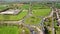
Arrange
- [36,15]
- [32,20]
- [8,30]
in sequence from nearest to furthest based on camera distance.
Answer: [8,30] → [32,20] → [36,15]

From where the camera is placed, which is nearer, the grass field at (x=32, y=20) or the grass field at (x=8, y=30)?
the grass field at (x=8, y=30)

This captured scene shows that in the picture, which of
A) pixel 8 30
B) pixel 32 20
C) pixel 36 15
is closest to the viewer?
pixel 8 30

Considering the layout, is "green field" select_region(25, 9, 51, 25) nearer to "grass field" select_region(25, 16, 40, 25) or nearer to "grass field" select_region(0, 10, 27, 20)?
"grass field" select_region(25, 16, 40, 25)

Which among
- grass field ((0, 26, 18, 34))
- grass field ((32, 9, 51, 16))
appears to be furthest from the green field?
grass field ((0, 26, 18, 34))

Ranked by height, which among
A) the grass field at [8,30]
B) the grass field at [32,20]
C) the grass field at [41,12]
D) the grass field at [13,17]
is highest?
the grass field at [41,12]

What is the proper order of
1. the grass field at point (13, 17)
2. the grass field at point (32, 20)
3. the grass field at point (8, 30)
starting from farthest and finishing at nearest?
the grass field at point (13, 17)
the grass field at point (32, 20)
the grass field at point (8, 30)

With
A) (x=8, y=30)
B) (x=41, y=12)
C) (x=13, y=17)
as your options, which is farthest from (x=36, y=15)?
(x=8, y=30)

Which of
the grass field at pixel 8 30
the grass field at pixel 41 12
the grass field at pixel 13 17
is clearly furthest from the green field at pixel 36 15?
the grass field at pixel 8 30

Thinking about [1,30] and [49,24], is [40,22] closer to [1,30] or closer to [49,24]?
[49,24]

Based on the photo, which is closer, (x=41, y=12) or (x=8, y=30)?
(x=8, y=30)

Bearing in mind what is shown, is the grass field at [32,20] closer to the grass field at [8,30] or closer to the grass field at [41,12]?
the grass field at [41,12]

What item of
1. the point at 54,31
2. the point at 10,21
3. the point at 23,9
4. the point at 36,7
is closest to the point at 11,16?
the point at 10,21

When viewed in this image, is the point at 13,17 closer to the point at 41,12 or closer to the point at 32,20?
the point at 32,20
